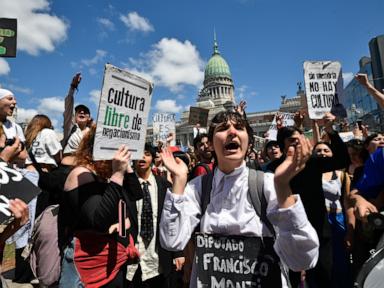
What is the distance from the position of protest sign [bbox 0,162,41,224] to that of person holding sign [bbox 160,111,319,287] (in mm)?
888

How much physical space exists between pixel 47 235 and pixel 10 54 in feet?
9.78

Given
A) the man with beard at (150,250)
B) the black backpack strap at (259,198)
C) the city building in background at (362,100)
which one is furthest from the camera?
the city building in background at (362,100)

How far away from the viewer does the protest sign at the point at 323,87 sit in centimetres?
381

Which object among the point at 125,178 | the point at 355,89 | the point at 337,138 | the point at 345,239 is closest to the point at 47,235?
the point at 125,178

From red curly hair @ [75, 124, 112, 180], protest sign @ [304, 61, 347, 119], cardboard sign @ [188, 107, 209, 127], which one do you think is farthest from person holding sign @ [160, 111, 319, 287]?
cardboard sign @ [188, 107, 209, 127]

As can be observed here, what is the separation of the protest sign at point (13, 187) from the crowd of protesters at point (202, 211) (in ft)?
0.16

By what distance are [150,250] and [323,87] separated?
9.37ft

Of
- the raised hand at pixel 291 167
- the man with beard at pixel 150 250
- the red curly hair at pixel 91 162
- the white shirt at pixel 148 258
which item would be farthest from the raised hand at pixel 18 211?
the raised hand at pixel 291 167

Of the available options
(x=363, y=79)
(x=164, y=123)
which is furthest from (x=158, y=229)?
(x=164, y=123)

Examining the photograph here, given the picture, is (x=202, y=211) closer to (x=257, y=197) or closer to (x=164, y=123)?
(x=257, y=197)

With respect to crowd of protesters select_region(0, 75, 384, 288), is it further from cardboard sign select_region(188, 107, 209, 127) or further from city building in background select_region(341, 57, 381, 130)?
city building in background select_region(341, 57, 381, 130)

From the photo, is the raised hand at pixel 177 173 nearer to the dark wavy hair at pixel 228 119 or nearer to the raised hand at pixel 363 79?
the dark wavy hair at pixel 228 119

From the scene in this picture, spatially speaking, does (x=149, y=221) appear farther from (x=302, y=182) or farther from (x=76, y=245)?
(x=302, y=182)

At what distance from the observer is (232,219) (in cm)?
180
